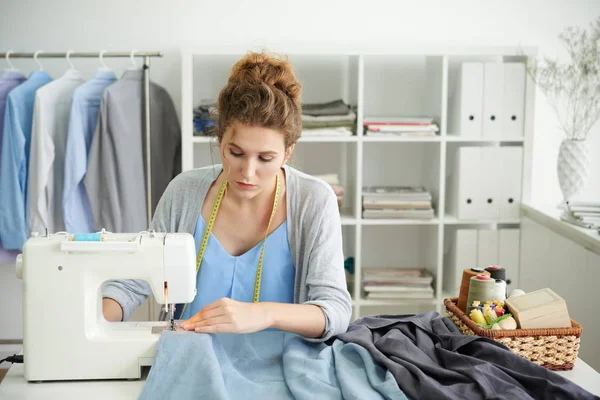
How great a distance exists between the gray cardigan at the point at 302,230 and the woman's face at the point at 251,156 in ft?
0.56

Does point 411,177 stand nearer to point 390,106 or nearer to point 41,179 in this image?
point 390,106

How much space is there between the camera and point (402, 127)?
3504 millimetres

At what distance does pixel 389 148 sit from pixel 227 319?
7.90 feet

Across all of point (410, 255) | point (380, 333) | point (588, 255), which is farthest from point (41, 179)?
point (588, 255)

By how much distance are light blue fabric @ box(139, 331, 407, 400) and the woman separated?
4.2 inches

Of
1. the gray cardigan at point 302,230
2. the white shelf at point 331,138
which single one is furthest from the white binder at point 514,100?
the gray cardigan at point 302,230

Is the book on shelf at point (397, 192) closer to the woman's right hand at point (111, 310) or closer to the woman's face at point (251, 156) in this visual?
the woman's face at point (251, 156)

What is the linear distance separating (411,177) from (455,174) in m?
0.34

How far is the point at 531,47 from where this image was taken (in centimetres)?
349

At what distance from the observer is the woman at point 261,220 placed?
186 centimetres

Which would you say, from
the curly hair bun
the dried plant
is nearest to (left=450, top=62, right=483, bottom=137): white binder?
the dried plant

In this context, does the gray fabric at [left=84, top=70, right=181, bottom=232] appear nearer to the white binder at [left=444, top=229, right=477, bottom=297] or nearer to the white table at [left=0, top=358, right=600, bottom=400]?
the white binder at [left=444, top=229, right=477, bottom=297]

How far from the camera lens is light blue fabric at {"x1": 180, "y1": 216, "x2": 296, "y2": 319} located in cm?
200

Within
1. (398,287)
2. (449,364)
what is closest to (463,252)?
(398,287)
